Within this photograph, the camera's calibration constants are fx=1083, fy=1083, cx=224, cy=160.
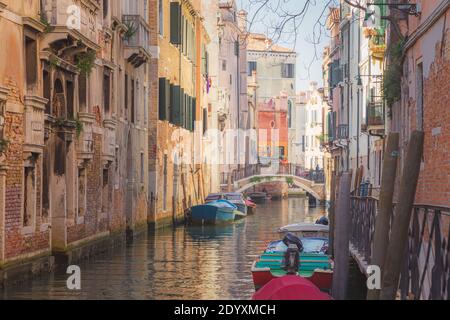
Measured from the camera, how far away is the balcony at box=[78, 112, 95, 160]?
2212 centimetres

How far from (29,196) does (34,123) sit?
4.11 ft

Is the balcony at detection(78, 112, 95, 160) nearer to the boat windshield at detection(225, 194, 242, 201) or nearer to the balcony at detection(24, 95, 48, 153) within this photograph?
the balcony at detection(24, 95, 48, 153)

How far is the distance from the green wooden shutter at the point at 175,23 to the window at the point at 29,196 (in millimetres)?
19296

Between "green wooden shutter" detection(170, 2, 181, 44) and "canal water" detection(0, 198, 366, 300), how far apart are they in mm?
7218

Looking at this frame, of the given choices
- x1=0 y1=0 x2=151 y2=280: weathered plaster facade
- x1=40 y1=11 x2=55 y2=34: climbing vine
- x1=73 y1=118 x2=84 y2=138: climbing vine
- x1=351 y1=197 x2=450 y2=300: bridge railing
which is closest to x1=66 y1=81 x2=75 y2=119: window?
x1=0 y1=0 x2=151 y2=280: weathered plaster facade

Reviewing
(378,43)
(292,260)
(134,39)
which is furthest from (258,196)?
(292,260)

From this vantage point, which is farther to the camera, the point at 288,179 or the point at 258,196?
the point at 258,196

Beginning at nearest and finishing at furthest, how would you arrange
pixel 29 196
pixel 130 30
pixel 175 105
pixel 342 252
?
pixel 342 252
pixel 29 196
pixel 130 30
pixel 175 105

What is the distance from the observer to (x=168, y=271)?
69.5ft

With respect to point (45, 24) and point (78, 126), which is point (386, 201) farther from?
point (78, 126)

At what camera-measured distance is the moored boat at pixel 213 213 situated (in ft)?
130

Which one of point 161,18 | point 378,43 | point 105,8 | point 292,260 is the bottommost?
point 292,260

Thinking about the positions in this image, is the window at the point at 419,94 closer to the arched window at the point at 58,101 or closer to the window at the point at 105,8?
the arched window at the point at 58,101
